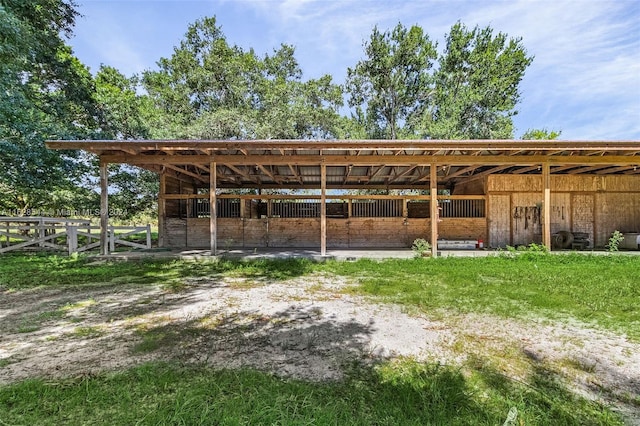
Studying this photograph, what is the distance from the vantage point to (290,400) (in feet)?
6.53

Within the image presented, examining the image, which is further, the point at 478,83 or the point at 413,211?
the point at 478,83

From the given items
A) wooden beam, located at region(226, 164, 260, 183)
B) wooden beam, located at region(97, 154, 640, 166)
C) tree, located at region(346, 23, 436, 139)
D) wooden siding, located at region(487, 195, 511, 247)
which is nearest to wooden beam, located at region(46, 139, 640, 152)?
wooden beam, located at region(97, 154, 640, 166)

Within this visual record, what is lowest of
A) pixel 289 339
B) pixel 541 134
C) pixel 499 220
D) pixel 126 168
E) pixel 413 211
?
pixel 289 339

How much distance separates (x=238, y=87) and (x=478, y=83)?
55.3 ft

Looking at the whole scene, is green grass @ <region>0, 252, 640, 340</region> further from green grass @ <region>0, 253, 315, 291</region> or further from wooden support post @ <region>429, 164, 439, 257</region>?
wooden support post @ <region>429, 164, 439, 257</region>

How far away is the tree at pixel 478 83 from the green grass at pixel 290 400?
1895 centimetres

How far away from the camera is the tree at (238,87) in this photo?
64.7 ft

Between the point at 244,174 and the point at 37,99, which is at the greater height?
the point at 37,99

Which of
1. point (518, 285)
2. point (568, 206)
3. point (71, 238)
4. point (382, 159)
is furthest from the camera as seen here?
point (568, 206)

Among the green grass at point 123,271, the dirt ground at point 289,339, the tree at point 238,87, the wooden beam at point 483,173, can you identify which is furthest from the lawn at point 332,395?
the tree at point 238,87

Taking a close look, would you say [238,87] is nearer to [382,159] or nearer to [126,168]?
[126,168]

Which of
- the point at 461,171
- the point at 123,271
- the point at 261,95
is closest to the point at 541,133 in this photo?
the point at 461,171

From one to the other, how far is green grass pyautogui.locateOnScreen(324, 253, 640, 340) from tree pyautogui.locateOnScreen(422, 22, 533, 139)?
547 inches

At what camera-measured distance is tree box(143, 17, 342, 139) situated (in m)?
19.7
